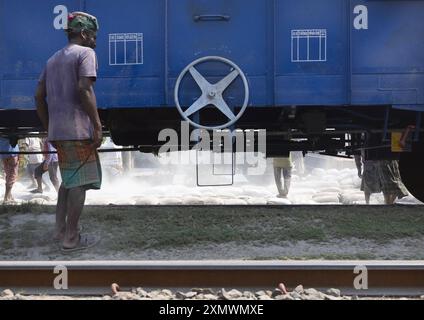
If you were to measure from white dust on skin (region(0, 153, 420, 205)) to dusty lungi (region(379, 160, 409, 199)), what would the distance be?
1504 millimetres

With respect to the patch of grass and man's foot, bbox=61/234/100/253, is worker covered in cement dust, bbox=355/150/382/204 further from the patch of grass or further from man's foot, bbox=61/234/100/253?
man's foot, bbox=61/234/100/253

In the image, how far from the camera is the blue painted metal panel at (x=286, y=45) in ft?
17.2

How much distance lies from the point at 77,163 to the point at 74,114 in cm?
41

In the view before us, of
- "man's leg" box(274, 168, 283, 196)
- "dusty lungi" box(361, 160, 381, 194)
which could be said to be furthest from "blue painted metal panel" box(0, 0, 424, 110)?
"man's leg" box(274, 168, 283, 196)

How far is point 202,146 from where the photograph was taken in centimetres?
550

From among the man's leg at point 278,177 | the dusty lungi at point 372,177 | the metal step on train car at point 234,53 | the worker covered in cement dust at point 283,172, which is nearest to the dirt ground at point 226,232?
the metal step on train car at point 234,53

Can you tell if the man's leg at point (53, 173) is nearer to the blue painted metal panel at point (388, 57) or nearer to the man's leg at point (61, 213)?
the man's leg at point (61, 213)

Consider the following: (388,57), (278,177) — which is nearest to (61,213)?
(388,57)

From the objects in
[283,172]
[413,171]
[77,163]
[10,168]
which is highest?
[77,163]

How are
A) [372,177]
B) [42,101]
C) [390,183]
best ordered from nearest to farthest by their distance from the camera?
[42,101] → [390,183] → [372,177]

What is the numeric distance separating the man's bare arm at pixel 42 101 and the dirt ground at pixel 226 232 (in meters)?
1.12

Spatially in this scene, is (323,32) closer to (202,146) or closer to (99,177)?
(202,146)

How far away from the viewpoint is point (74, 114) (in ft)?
13.9

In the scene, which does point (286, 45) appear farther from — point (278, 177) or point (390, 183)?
point (278, 177)
